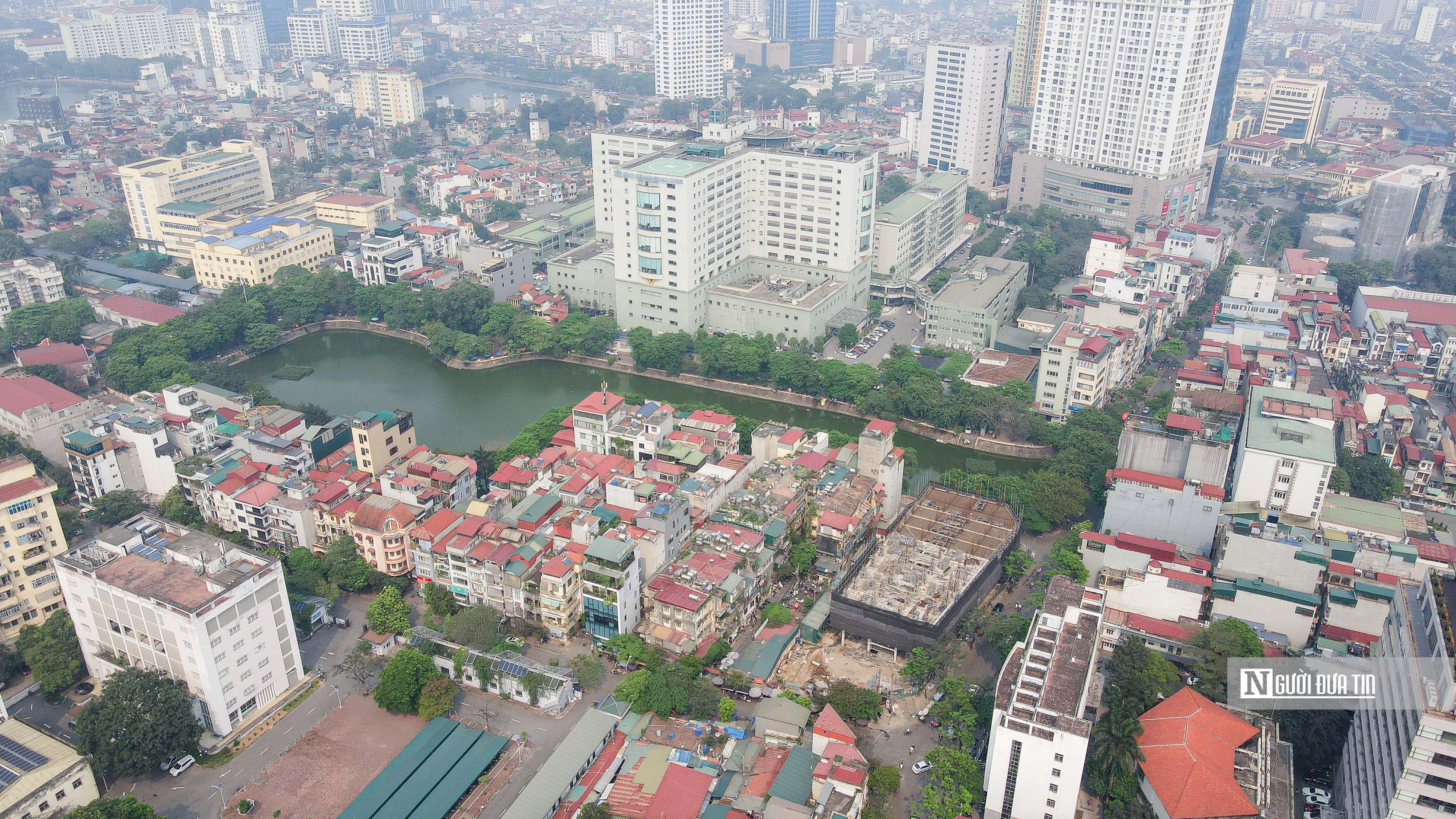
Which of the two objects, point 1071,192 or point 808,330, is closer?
point 808,330

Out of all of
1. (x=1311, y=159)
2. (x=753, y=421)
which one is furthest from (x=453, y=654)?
(x=1311, y=159)

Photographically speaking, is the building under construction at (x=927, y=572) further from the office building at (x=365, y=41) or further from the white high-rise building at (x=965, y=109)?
the office building at (x=365, y=41)

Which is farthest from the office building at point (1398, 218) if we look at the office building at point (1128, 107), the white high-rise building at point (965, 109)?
the white high-rise building at point (965, 109)

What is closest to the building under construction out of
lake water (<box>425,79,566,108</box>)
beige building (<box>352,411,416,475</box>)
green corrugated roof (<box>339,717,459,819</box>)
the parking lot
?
green corrugated roof (<box>339,717,459,819</box>)

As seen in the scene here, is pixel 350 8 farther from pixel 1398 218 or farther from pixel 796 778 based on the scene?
pixel 796 778

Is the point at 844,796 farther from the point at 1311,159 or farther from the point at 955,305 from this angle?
the point at 1311,159

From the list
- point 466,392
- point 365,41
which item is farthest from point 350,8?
point 466,392
